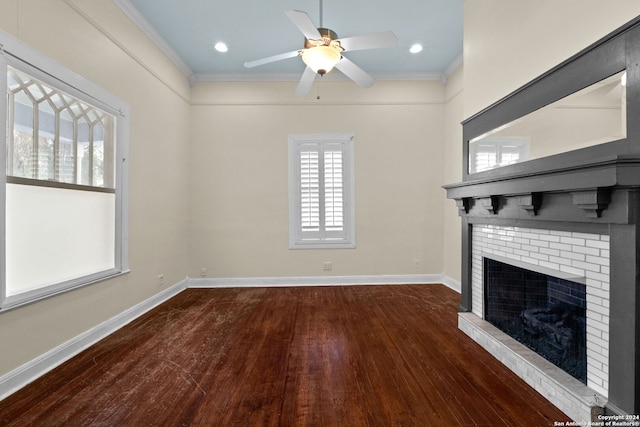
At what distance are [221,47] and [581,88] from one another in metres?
3.79

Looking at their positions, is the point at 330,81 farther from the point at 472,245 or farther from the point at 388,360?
the point at 388,360

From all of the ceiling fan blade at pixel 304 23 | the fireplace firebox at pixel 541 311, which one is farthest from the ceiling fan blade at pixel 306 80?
the fireplace firebox at pixel 541 311

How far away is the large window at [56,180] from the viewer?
6.28 ft

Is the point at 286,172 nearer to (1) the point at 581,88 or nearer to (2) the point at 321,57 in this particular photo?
(2) the point at 321,57

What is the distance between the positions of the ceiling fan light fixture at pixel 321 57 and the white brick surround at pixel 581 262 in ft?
6.75

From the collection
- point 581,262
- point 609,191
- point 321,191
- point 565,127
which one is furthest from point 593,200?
point 321,191

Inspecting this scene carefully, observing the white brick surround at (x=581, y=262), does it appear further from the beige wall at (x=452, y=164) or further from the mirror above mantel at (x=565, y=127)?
the beige wall at (x=452, y=164)

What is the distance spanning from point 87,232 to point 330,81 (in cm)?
375

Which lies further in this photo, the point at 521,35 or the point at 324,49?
the point at 324,49

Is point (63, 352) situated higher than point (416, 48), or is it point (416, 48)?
point (416, 48)

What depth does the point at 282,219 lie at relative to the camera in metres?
4.43

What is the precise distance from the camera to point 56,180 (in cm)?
225

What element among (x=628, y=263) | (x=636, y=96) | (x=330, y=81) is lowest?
(x=628, y=263)

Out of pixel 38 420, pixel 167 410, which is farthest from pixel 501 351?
pixel 38 420
